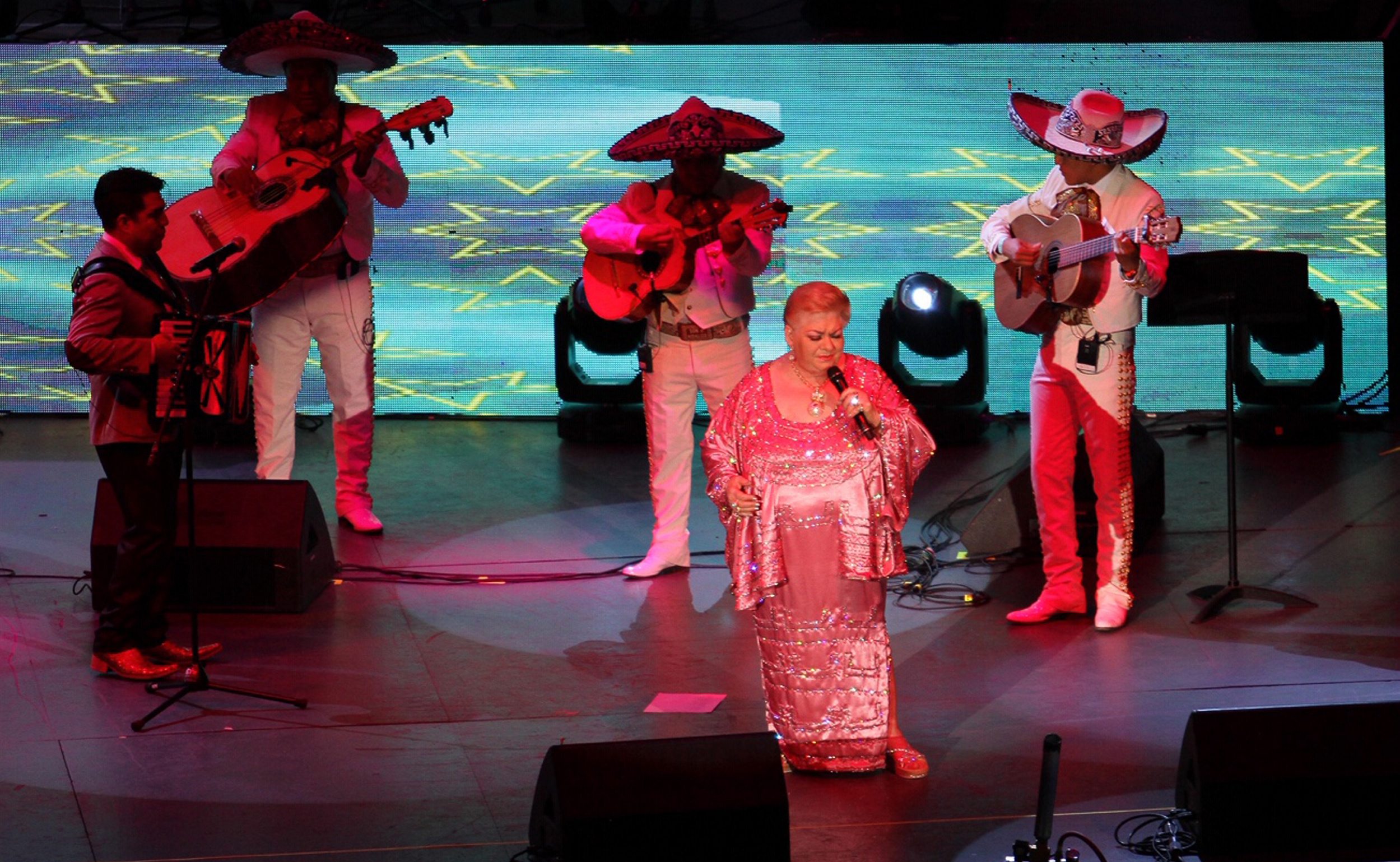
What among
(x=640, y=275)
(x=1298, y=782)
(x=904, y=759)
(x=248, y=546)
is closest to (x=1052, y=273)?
(x=640, y=275)

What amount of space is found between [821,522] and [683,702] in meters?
1.12

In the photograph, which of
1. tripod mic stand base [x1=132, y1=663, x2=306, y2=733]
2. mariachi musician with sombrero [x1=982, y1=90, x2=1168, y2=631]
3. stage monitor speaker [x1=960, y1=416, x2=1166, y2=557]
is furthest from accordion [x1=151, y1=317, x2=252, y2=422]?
stage monitor speaker [x1=960, y1=416, x2=1166, y2=557]

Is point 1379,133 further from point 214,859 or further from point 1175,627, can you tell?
point 214,859

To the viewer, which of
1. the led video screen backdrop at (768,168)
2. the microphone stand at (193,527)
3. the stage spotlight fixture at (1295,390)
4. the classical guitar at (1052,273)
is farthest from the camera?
the led video screen backdrop at (768,168)

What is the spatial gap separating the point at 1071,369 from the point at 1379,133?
17.9 feet

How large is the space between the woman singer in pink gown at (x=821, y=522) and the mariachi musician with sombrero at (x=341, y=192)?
2.94 meters

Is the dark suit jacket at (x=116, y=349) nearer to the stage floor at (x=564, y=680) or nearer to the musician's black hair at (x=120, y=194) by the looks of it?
the musician's black hair at (x=120, y=194)

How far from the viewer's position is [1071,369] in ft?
19.8

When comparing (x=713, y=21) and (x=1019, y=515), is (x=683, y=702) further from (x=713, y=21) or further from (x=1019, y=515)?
(x=713, y=21)

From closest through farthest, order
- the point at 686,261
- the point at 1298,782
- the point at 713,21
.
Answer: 1. the point at 1298,782
2. the point at 686,261
3. the point at 713,21

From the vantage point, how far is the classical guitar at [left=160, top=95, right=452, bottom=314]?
641 cm

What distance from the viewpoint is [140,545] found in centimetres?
541

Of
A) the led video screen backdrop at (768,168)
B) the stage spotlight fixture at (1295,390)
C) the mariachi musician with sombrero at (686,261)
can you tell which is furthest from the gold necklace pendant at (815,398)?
the led video screen backdrop at (768,168)

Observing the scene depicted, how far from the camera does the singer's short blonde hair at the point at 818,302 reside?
4391 mm
